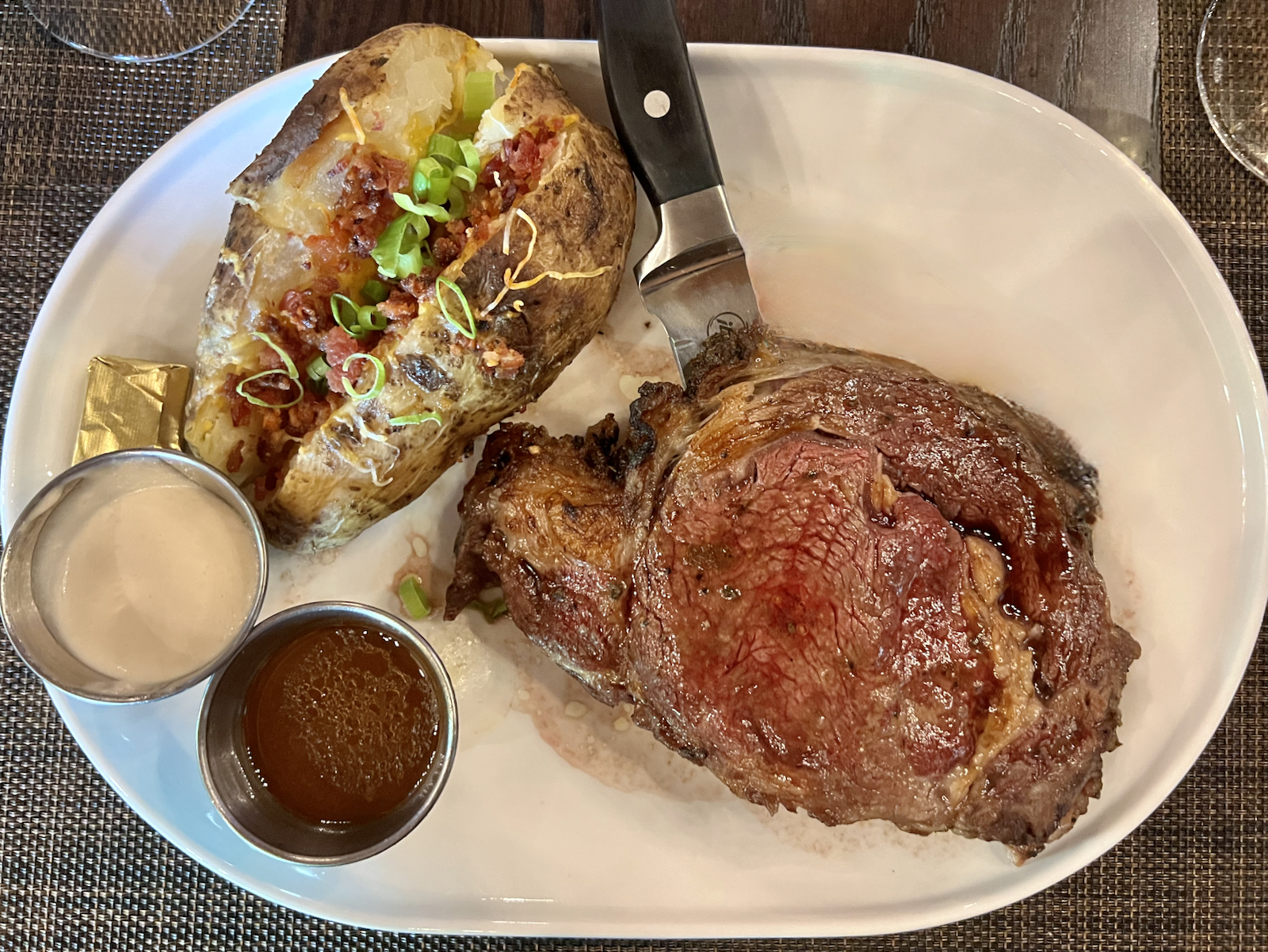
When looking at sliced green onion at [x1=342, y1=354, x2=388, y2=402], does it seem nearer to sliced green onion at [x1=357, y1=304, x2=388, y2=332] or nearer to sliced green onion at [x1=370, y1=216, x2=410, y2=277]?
sliced green onion at [x1=357, y1=304, x2=388, y2=332]

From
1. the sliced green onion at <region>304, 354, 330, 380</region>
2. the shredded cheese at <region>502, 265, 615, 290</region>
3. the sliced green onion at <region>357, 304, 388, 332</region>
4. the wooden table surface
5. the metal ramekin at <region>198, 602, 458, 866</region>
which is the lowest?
the metal ramekin at <region>198, 602, 458, 866</region>

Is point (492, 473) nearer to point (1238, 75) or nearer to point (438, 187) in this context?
point (438, 187)

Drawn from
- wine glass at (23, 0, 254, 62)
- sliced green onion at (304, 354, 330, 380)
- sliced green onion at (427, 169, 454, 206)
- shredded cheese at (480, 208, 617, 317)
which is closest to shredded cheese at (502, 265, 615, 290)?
shredded cheese at (480, 208, 617, 317)

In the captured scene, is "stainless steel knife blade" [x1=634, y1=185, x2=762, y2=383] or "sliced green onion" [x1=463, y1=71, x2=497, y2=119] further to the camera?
"stainless steel knife blade" [x1=634, y1=185, x2=762, y2=383]

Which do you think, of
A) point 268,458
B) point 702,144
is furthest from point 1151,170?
point 268,458

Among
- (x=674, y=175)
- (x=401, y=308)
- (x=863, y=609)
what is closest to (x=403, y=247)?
(x=401, y=308)

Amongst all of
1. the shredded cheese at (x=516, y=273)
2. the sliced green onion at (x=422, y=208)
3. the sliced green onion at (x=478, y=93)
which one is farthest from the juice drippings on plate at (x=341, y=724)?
the sliced green onion at (x=478, y=93)
